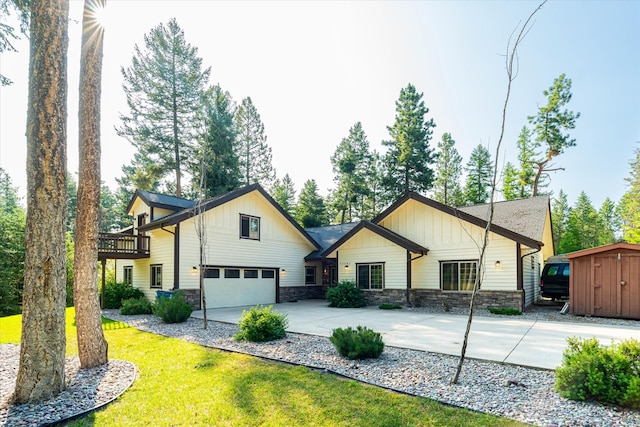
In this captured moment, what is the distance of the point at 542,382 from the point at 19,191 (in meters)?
55.9

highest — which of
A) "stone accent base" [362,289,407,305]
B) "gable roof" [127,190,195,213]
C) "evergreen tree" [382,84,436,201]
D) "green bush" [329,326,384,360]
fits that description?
"evergreen tree" [382,84,436,201]

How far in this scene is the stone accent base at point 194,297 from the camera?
12.8 m

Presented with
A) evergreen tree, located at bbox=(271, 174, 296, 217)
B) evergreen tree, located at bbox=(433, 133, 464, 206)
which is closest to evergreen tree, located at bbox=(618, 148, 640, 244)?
evergreen tree, located at bbox=(433, 133, 464, 206)

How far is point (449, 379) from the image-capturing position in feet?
14.9

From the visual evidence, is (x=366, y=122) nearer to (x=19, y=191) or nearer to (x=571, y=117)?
(x=571, y=117)

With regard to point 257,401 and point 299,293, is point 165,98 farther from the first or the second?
point 257,401

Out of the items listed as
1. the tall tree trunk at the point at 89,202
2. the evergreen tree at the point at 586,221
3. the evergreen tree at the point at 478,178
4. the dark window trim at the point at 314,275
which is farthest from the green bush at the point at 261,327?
the evergreen tree at the point at 586,221

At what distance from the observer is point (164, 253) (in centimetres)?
1326

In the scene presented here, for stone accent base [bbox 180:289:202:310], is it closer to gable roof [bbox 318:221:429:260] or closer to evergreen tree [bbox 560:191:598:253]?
gable roof [bbox 318:221:429:260]

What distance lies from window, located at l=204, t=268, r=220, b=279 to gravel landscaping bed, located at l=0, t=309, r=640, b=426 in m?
6.12

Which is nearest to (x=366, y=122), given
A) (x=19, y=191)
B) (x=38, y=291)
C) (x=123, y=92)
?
(x=123, y=92)

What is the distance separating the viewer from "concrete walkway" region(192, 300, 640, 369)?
5.93 m

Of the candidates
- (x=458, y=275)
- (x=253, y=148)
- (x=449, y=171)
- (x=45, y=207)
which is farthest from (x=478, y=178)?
(x=45, y=207)

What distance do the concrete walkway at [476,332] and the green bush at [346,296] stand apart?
2029mm
